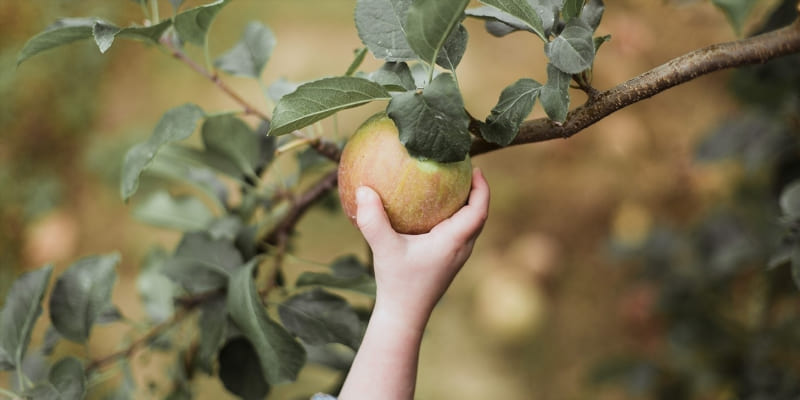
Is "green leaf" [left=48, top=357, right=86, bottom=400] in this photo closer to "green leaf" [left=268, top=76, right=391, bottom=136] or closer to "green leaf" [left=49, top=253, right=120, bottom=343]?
"green leaf" [left=49, top=253, right=120, bottom=343]

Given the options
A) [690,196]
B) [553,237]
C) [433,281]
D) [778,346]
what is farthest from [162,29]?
[690,196]

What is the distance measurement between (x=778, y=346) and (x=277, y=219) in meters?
0.87

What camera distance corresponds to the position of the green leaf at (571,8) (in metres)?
0.45

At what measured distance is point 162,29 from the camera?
0.53 metres

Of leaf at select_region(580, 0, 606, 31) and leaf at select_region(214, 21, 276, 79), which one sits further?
leaf at select_region(214, 21, 276, 79)

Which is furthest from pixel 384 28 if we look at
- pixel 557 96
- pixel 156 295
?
pixel 156 295

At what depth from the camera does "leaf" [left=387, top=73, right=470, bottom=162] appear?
409 mm

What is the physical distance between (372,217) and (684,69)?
10.5 inches

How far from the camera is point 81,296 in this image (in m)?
0.65

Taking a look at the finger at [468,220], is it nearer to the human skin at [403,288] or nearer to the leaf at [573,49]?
the human skin at [403,288]

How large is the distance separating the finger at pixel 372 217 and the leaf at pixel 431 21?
12 cm

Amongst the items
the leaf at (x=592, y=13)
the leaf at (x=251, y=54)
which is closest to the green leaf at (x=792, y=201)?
the leaf at (x=592, y=13)

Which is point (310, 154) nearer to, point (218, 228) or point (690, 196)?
point (218, 228)

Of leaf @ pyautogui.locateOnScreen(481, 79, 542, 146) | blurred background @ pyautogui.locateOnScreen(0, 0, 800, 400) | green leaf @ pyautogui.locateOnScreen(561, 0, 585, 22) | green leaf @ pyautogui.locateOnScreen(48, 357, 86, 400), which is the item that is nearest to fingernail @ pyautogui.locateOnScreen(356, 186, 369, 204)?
leaf @ pyautogui.locateOnScreen(481, 79, 542, 146)
